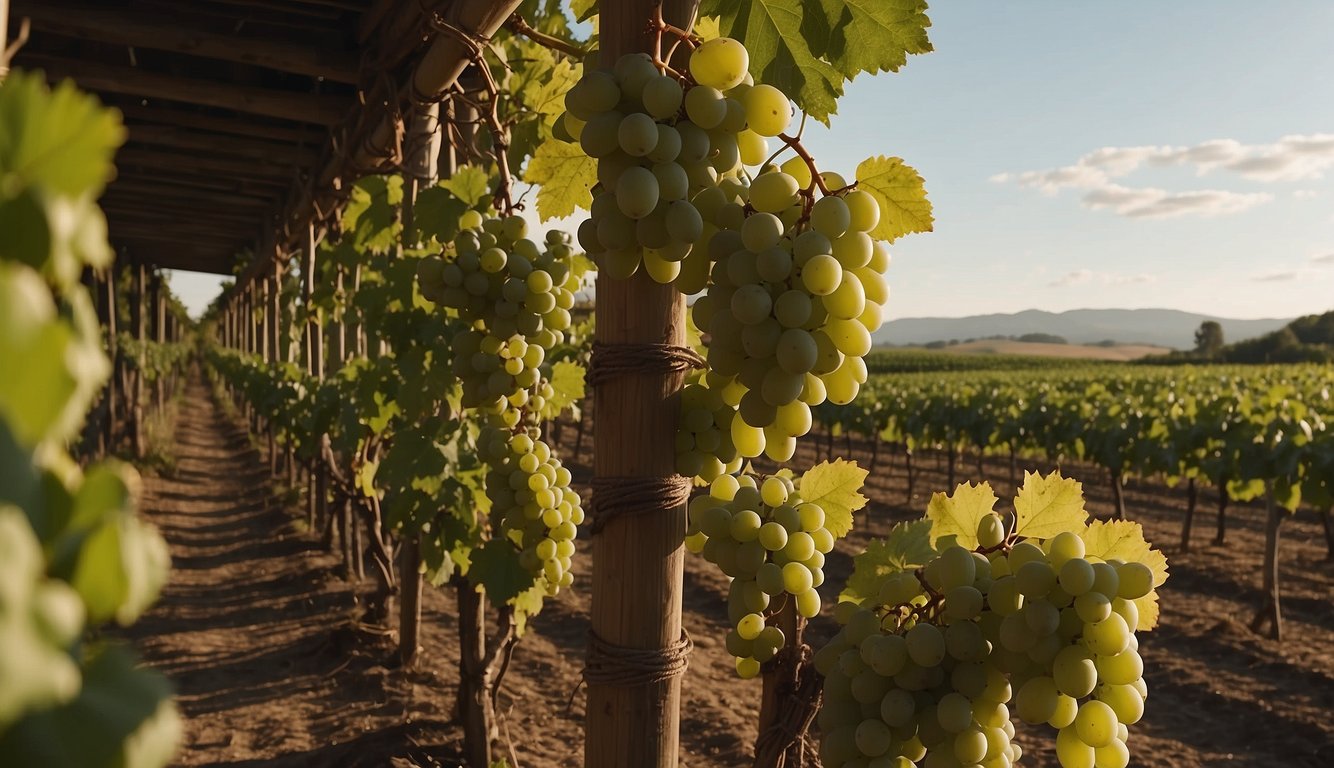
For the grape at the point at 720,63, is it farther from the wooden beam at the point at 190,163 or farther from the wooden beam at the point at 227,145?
Result: the wooden beam at the point at 190,163

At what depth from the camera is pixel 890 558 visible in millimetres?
1533

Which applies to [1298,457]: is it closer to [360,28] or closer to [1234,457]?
[1234,457]

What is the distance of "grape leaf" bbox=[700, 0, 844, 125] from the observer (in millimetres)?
1380

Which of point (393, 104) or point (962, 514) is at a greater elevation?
point (393, 104)

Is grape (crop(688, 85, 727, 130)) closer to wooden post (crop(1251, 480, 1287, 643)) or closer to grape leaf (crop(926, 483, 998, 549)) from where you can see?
grape leaf (crop(926, 483, 998, 549))

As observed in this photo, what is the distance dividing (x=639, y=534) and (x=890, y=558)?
48 centimetres

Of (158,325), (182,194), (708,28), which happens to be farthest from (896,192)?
(158,325)

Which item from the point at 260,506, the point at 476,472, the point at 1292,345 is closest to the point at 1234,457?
the point at 476,472

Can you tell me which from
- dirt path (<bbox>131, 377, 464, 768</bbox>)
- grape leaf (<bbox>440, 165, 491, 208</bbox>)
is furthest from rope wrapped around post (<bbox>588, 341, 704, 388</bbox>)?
dirt path (<bbox>131, 377, 464, 768</bbox>)

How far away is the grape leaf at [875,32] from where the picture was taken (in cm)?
135

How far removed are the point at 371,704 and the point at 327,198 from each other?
3.09 metres

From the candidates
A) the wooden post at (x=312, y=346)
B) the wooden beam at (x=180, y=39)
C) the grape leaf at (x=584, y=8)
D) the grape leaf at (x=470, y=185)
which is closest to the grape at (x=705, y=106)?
the grape leaf at (x=584, y=8)

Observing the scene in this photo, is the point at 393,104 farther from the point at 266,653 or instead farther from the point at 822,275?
the point at 266,653

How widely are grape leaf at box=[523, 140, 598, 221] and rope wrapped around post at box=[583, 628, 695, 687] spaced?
2.33 feet
